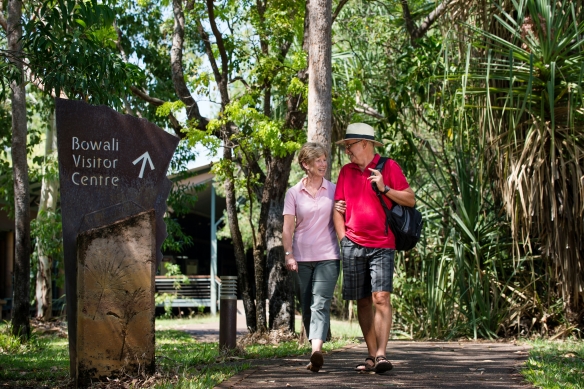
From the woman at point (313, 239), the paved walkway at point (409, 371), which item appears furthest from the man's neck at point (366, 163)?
the paved walkway at point (409, 371)

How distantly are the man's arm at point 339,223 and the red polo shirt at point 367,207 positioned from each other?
0.04 metres

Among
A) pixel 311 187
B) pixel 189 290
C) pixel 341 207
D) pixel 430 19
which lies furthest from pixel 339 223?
pixel 189 290

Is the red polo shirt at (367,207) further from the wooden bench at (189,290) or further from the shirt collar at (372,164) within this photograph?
the wooden bench at (189,290)

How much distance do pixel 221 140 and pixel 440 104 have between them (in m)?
3.60

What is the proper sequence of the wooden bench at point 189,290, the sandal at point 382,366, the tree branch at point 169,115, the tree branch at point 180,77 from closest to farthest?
the sandal at point 382,366, the tree branch at point 180,77, the tree branch at point 169,115, the wooden bench at point 189,290

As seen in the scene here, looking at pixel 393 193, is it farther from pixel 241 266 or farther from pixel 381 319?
pixel 241 266

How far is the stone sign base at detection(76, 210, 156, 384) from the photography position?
5211mm

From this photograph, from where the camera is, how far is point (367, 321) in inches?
249

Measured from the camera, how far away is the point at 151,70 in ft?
54.4

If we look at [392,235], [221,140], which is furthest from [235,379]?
[221,140]

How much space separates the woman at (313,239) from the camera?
6277mm

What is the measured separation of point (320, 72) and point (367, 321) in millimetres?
3757

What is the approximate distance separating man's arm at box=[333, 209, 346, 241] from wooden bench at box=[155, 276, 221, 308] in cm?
1664

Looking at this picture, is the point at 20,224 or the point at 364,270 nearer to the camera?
the point at 364,270
